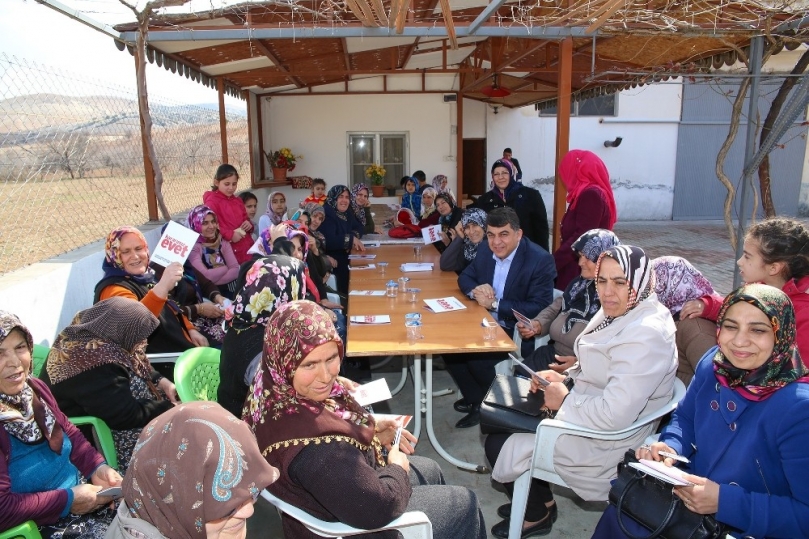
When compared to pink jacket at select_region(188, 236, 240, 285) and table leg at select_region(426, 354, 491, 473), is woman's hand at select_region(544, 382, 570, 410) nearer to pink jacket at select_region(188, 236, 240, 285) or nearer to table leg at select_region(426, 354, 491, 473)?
table leg at select_region(426, 354, 491, 473)

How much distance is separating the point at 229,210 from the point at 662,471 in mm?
4713

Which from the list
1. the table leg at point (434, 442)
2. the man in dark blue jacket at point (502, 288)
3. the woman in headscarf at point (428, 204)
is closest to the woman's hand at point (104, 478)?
the table leg at point (434, 442)

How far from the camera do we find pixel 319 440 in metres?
1.64

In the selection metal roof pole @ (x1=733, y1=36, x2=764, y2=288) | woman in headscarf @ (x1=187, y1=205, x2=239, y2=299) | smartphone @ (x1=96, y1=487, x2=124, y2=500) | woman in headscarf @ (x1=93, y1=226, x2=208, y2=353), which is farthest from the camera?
woman in headscarf @ (x1=187, y1=205, x2=239, y2=299)

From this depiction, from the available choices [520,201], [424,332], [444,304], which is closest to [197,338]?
[424,332]

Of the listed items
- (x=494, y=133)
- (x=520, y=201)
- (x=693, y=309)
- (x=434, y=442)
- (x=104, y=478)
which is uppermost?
(x=494, y=133)

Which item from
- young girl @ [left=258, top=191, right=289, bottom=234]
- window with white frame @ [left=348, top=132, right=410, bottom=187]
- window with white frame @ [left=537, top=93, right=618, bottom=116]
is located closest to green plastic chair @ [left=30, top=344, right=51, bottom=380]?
young girl @ [left=258, top=191, right=289, bottom=234]

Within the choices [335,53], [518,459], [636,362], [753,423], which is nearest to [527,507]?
[518,459]

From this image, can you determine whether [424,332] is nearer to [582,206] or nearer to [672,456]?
[672,456]

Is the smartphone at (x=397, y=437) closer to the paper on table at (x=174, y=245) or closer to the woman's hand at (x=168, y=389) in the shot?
the woman's hand at (x=168, y=389)

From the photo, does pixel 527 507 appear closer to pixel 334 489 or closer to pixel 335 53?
pixel 334 489

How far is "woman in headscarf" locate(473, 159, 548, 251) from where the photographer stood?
529 cm

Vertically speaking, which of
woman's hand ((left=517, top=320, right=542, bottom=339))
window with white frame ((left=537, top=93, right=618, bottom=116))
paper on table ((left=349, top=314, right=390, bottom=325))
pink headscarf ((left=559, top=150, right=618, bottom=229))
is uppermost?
window with white frame ((left=537, top=93, right=618, bottom=116))

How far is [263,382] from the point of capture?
1.79 meters
